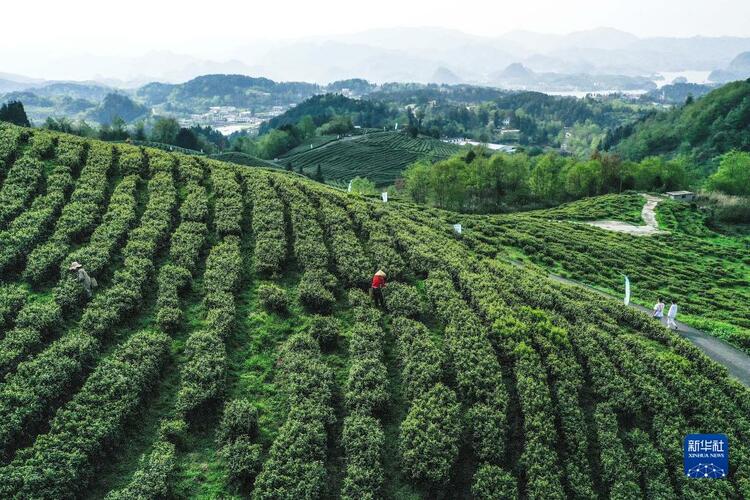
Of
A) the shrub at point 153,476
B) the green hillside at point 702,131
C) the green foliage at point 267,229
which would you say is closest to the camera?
the shrub at point 153,476

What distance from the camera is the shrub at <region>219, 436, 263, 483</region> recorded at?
11.3 meters

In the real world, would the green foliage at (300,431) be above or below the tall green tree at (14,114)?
below

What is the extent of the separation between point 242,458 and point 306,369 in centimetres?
345

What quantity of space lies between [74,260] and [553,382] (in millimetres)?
17231

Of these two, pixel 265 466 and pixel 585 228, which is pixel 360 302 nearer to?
pixel 265 466

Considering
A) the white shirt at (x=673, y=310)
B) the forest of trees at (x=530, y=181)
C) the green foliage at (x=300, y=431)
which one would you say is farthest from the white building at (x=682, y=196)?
the green foliage at (x=300, y=431)

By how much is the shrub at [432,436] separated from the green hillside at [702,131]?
119m

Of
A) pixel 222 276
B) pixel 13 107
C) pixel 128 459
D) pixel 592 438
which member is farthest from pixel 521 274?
pixel 13 107

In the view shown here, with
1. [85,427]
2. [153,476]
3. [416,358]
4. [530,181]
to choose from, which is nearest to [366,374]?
[416,358]

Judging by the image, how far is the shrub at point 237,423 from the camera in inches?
486

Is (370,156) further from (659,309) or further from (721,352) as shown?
(721,352)

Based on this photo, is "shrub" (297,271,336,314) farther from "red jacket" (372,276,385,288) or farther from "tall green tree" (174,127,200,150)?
"tall green tree" (174,127,200,150)

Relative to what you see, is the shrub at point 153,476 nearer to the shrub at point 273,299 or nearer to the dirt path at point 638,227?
the shrub at point 273,299

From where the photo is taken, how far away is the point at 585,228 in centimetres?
4228
